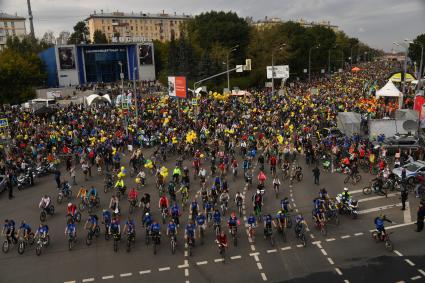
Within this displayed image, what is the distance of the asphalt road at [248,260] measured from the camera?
Answer: 1439cm

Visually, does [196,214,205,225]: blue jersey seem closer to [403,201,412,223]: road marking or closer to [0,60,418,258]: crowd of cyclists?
[0,60,418,258]: crowd of cyclists

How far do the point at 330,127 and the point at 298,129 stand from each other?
3072 millimetres

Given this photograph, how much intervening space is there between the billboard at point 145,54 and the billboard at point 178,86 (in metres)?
61.6

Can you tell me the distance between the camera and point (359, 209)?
67.3 ft

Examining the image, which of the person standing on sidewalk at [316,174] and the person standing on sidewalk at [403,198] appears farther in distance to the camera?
the person standing on sidewalk at [316,174]

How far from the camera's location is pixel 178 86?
41719 millimetres

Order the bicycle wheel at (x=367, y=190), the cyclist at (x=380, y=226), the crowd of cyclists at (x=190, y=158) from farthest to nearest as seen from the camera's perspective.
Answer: the bicycle wheel at (x=367, y=190)
the crowd of cyclists at (x=190, y=158)
the cyclist at (x=380, y=226)

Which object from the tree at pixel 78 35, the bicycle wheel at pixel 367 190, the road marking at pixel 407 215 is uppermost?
the tree at pixel 78 35

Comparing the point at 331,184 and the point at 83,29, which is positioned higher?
the point at 83,29

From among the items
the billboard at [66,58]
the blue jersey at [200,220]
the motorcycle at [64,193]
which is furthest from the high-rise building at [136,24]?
the blue jersey at [200,220]

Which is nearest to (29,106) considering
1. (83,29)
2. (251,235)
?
(251,235)

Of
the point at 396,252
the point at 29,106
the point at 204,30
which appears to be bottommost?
the point at 396,252

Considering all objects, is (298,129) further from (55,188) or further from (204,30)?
(204,30)

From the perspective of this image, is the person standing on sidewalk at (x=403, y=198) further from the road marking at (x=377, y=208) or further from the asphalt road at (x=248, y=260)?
the road marking at (x=377, y=208)
